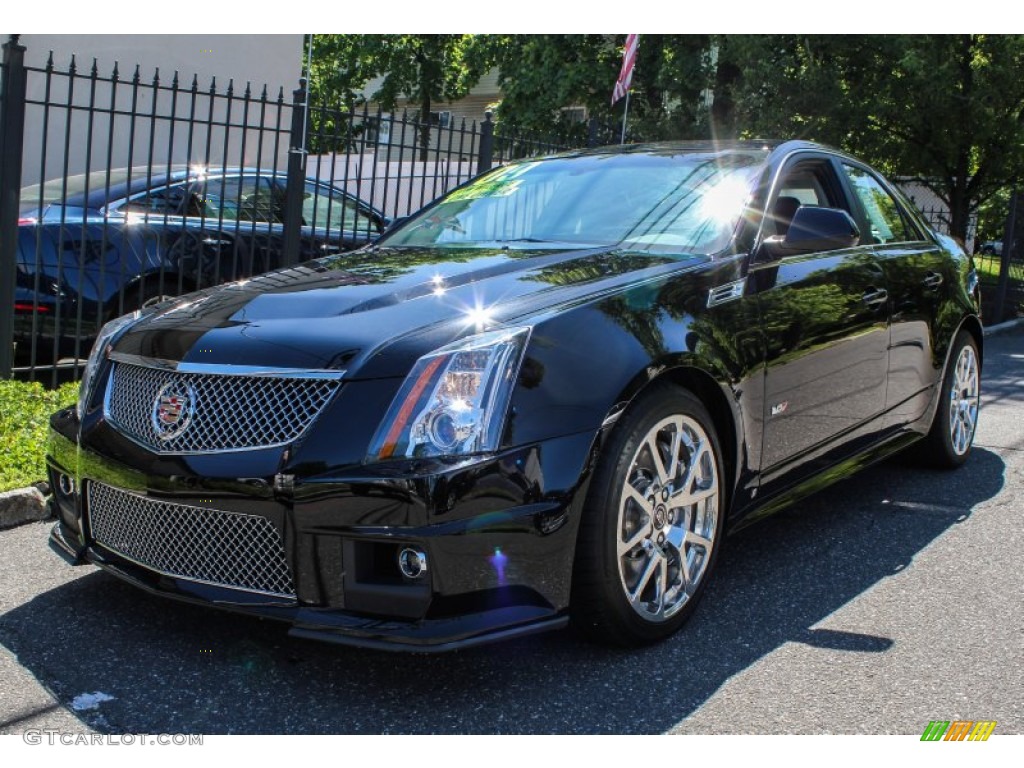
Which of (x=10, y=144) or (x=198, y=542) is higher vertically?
(x=10, y=144)

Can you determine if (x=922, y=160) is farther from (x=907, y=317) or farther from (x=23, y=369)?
(x=23, y=369)

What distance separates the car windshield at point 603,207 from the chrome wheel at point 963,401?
1972mm

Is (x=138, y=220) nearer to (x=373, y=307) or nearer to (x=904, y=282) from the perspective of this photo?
(x=373, y=307)

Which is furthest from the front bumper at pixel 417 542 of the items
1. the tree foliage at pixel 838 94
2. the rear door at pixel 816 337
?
the tree foliage at pixel 838 94

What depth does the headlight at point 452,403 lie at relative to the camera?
275cm

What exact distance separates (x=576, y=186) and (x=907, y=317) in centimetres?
163

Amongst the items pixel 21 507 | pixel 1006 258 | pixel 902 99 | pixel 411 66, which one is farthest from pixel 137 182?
pixel 411 66

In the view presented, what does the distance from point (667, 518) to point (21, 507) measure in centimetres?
274

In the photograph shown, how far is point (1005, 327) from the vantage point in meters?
13.5

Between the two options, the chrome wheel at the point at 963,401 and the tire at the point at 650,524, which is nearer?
the tire at the point at 650,524

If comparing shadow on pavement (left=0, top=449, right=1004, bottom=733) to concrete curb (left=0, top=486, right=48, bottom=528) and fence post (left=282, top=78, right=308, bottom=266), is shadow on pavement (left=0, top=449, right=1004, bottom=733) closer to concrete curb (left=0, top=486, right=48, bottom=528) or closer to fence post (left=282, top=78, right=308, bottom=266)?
concrete curb (left=0, top=486, right=48, bottom=528)

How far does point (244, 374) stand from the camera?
9.58 feet

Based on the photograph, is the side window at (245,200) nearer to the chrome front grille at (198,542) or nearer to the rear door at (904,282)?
the rear door at (904,282)

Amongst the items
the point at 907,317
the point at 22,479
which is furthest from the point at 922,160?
the point at 22,479
